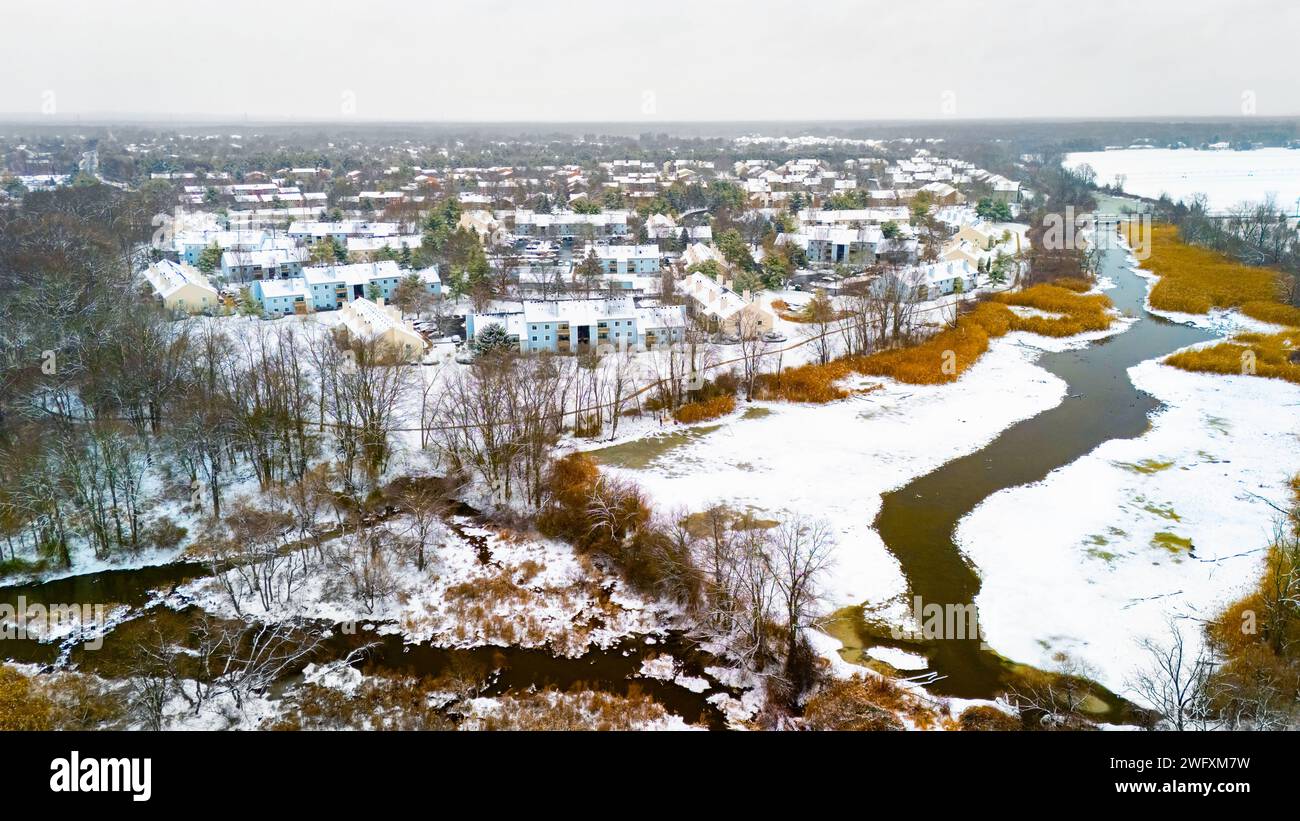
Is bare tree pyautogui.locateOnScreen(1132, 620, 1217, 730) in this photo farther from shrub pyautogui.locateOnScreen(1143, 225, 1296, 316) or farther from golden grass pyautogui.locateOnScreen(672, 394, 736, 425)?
shrub pyautogui.locateOnScreen(1143, 225, 1296, 316)

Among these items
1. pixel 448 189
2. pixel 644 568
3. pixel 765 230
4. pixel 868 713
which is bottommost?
→ pixel 868 713

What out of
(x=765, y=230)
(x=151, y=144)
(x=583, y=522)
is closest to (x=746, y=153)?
(x=765, y=230)

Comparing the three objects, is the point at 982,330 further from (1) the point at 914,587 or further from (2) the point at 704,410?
(1) the point at 914,587

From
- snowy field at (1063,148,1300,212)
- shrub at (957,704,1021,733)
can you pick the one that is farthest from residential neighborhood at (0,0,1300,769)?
snowy field at (1063,148,1300,212)

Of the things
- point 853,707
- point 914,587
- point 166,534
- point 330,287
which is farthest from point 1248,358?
point 330,287

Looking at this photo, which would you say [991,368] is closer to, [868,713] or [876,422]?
[876,422]

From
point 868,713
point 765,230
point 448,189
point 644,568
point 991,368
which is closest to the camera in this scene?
point 868,713
